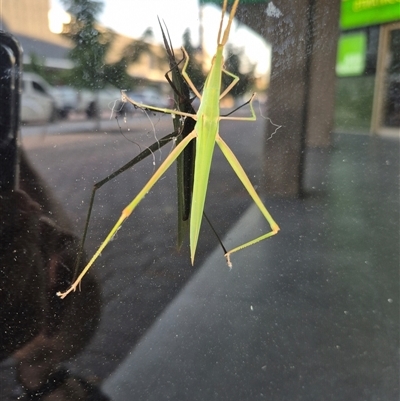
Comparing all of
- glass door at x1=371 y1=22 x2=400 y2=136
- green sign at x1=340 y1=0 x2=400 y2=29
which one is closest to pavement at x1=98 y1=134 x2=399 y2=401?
glass door at x1=371 y1=22 x2=400 y2=136

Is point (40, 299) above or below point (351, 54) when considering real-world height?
below

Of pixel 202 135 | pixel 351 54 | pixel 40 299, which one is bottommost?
pixel 40 299

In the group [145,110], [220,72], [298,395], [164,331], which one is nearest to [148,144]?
[145,110]

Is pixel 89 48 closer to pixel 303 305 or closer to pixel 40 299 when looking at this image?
pixel 40 299

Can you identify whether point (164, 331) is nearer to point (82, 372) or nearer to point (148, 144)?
point (82, 372)

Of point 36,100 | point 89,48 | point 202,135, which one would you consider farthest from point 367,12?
point 36,100

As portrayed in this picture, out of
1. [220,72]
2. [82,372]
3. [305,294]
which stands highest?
[220,72]
